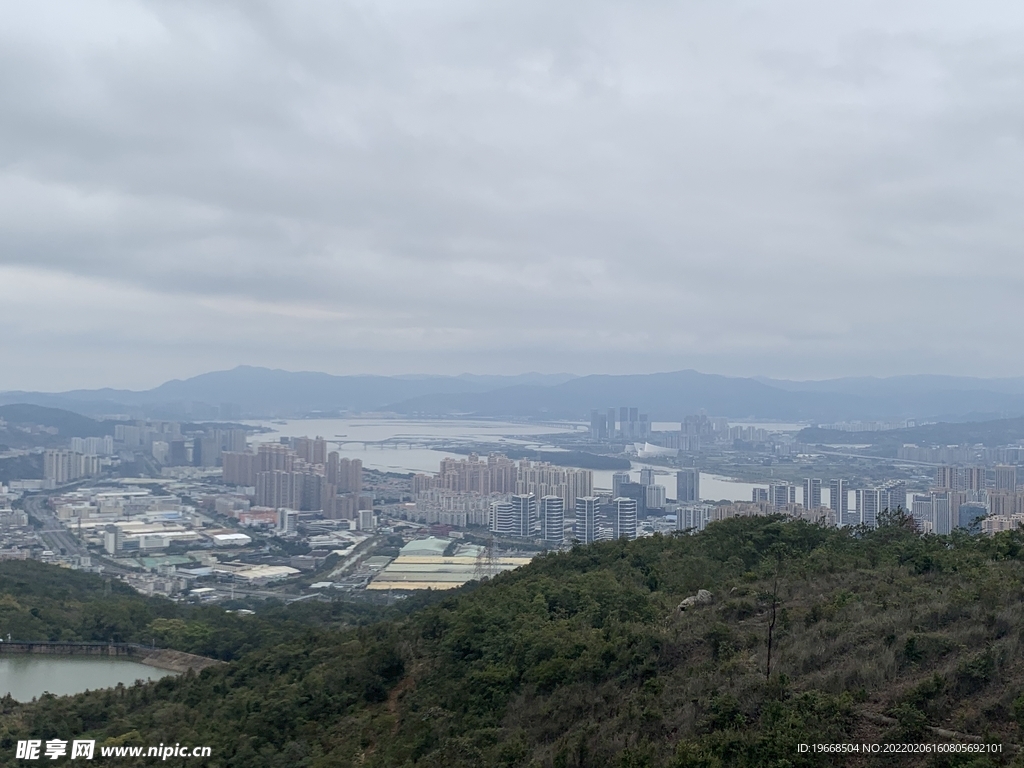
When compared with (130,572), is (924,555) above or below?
above

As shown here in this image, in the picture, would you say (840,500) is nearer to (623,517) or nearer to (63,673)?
(623,517)

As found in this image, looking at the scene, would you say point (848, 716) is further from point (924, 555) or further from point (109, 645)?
point (109, 645)

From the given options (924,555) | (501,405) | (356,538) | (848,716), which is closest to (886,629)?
(848,716)

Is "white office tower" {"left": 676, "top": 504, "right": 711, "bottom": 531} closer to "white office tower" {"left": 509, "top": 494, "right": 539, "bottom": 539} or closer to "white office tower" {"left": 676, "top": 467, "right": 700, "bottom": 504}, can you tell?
"white office tower" {"left": 509, "top": 494, "right": 539, "bottom": 539}

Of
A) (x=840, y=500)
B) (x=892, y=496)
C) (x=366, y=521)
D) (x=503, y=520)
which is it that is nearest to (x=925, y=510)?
(x=892, y=496)

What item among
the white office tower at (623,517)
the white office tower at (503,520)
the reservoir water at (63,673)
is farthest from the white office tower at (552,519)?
the reservoir water at (63,673)
